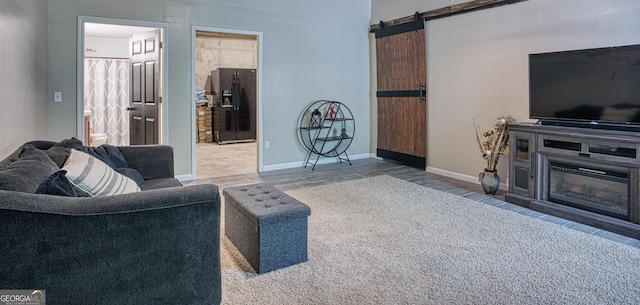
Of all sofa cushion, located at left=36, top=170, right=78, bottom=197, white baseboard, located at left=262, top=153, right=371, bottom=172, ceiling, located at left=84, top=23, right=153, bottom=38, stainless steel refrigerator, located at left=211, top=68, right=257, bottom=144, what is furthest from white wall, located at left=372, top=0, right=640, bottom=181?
ceiling, located at left=84, top=23, right=153, bottom=38

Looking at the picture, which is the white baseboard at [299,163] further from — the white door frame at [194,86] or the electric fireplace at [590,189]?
the electric fireplace at [590,189]

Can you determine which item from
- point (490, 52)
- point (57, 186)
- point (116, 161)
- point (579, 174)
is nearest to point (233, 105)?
point (490, 52)

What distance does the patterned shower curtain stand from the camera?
8.39m

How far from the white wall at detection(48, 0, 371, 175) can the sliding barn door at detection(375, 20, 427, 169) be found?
416 millimetres

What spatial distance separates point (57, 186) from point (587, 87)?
4.08 metres

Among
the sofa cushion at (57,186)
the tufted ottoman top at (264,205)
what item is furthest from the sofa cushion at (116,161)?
the sofa cushion at (57,186)

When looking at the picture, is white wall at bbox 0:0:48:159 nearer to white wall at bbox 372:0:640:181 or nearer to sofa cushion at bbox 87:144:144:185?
sofa cushion at bbox 87:144:144:185

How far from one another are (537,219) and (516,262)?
3.80 feet

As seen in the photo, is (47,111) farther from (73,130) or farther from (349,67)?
(349,67)

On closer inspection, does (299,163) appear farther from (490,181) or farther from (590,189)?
(590,189)

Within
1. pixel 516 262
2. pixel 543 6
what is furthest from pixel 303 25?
pixel 516 262

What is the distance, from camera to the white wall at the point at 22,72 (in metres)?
2.40

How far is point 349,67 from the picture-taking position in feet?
21.6

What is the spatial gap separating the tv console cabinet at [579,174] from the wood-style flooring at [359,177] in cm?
19
